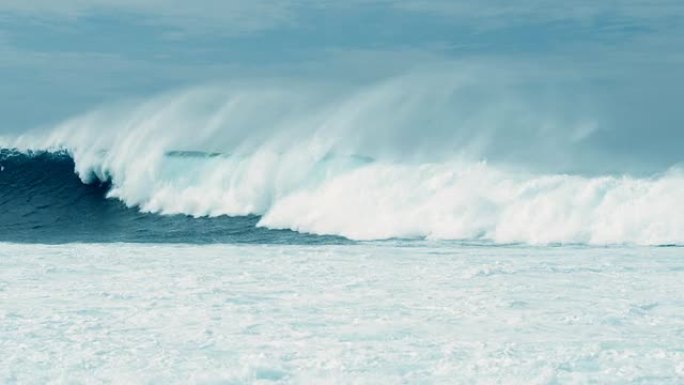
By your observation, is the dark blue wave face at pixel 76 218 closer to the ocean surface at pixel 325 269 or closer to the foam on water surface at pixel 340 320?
the ocean surface at pixel 325 269

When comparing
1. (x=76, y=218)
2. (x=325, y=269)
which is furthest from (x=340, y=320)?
(x=76, y=218)

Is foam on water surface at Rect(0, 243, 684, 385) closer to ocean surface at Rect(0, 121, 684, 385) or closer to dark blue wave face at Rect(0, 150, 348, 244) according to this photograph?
ocean surface at Rect(0, 121, 684, 385)

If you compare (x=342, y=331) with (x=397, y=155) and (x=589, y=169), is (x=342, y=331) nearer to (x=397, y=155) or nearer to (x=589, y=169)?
(x=397, y=155)

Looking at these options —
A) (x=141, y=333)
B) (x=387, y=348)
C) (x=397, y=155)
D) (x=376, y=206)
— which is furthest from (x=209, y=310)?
(x=397, y=155)

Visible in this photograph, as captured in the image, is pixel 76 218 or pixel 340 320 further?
pixel 76 218

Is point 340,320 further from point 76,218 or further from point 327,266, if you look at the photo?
point 76,218

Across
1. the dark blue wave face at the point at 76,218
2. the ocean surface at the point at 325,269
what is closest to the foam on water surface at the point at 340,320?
the ocean surface at the point at 325,269

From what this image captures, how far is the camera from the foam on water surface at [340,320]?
6273 millimetres

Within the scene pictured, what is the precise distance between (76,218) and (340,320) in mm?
13146

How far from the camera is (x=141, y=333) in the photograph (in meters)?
7.41

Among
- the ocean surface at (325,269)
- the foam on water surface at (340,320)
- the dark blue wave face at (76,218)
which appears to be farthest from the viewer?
the dark blue wave face at (76,218)

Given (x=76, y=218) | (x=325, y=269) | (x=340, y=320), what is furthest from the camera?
(x=76, y=218)

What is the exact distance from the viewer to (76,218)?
19812mm

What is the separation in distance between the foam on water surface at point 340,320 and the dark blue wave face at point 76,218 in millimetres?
3976
